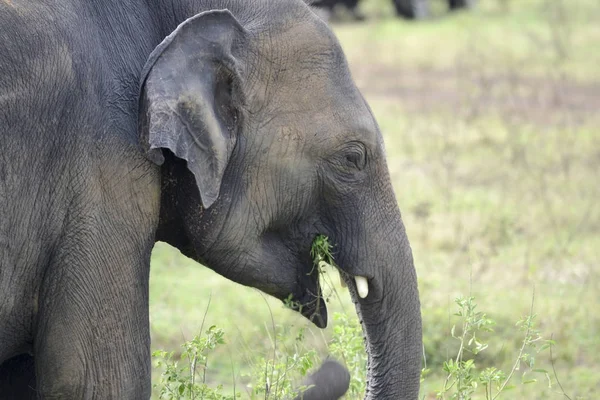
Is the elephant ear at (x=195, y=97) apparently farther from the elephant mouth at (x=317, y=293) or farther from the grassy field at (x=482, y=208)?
the grassy field at (x=482, y=208)

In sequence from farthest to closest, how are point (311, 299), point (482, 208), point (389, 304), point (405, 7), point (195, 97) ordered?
point (405, 7), point (482, 208), point (311, 299), point (389, 304), point (195, 97)

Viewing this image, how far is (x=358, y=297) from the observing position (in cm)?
401

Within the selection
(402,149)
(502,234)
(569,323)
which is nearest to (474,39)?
(402,149)

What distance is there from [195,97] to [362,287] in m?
0.84

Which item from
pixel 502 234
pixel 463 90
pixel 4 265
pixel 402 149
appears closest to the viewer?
pixel 4 265

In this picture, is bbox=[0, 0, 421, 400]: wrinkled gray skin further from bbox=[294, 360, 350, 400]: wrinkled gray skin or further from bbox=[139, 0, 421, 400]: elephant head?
bbox=[294, 360, 350, 400]: wrinkled gray skin

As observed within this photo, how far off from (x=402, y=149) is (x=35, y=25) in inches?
295

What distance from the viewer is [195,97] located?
3.59 metres

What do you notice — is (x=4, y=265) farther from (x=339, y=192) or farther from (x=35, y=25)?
(x=339, y=192)

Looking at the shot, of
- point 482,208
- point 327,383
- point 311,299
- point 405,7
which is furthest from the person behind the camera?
point 405,7

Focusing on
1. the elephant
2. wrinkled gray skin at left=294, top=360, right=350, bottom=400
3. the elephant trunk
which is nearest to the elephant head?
the elephant trunk

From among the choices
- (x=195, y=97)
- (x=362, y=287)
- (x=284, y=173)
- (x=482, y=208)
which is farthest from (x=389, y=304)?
(x=482, y=208)

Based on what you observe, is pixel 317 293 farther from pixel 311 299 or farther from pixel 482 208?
pixel 482 208

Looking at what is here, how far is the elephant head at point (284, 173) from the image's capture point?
365 cm
